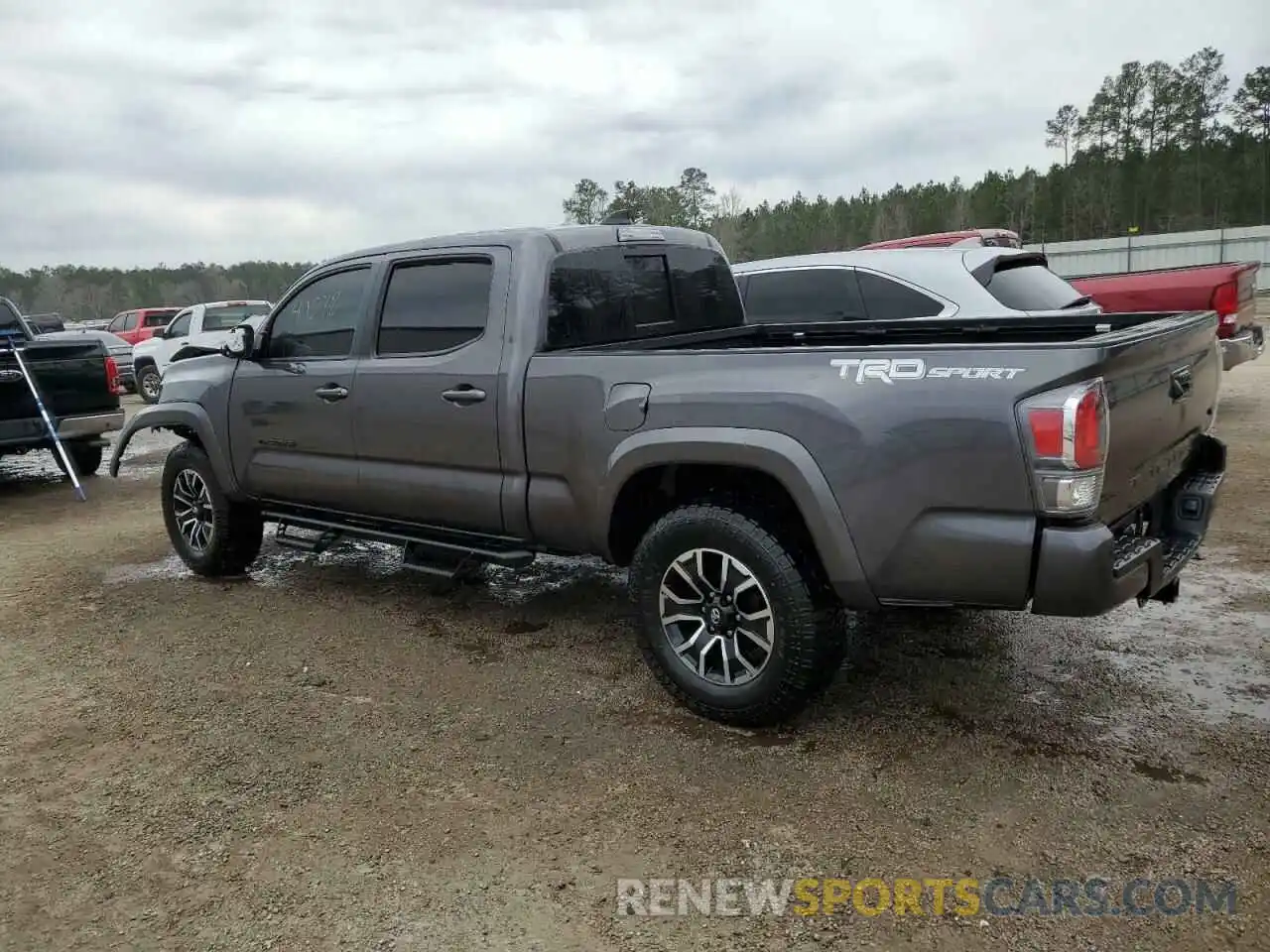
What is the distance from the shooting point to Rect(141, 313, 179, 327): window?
78.0 feet

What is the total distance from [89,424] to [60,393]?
1.24 ft

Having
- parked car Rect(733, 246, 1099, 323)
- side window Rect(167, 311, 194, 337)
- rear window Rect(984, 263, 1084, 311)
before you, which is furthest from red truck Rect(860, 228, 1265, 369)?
side window Rect(167, 311, 194, 337)

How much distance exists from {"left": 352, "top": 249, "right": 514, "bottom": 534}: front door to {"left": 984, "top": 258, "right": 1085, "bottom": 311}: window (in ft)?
11.8

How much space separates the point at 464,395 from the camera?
436 centimetres

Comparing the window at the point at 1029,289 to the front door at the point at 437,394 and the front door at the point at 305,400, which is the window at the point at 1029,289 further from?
the front door at the point at 305,400

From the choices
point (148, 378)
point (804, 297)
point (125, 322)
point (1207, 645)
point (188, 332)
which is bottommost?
point (1207, 645)

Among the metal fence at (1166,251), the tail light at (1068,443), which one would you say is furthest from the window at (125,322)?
the metal fence at (1166,251)

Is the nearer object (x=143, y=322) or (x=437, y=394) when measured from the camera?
(x=437, y=394)

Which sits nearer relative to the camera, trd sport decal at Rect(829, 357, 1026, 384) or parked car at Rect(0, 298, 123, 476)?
trd sport decal at Rect(829, 357, 1026, 384)

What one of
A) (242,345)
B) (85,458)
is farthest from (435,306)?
(85,458)

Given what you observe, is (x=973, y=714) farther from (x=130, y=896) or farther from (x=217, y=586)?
(x=217, y=586)

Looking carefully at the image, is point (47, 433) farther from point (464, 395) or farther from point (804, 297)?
point (804, 297)

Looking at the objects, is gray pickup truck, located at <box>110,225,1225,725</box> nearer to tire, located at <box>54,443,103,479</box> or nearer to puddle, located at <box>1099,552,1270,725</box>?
puddle, located at <box>1099,552,1270,725</box>

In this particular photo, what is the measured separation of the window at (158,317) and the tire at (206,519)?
780 inches
